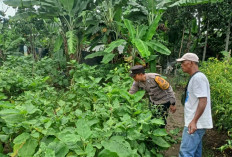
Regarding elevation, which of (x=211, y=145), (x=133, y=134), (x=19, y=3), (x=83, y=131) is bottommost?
(x=211, y=145)

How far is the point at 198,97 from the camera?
268 centimetres

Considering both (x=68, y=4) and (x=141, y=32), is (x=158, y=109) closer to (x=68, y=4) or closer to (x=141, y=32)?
(x=141, y=32)

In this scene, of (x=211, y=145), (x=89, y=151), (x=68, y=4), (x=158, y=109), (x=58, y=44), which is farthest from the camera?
Result: (x=58, y=44)

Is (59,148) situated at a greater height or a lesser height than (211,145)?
greater

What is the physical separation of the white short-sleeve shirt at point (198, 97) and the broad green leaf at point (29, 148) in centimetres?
192

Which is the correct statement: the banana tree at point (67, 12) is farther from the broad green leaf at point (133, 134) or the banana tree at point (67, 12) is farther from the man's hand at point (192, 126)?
the broad green leaf at point (133, 134)

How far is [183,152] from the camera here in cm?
284

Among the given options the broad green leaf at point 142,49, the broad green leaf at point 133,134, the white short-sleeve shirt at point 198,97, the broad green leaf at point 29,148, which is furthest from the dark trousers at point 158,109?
the broad green leaf at point 142,49

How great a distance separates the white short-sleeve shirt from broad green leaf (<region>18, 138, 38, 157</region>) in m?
1.92

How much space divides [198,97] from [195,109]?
0.20 meters

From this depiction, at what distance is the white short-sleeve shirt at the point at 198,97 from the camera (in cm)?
269

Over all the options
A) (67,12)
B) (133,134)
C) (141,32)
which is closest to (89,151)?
(133,134)

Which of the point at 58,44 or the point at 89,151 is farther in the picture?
the point at 58,44

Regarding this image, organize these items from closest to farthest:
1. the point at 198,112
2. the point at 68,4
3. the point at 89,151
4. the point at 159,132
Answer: the point at 89,151
the point at 159,132
the point at 198,112
the point at 68,4
